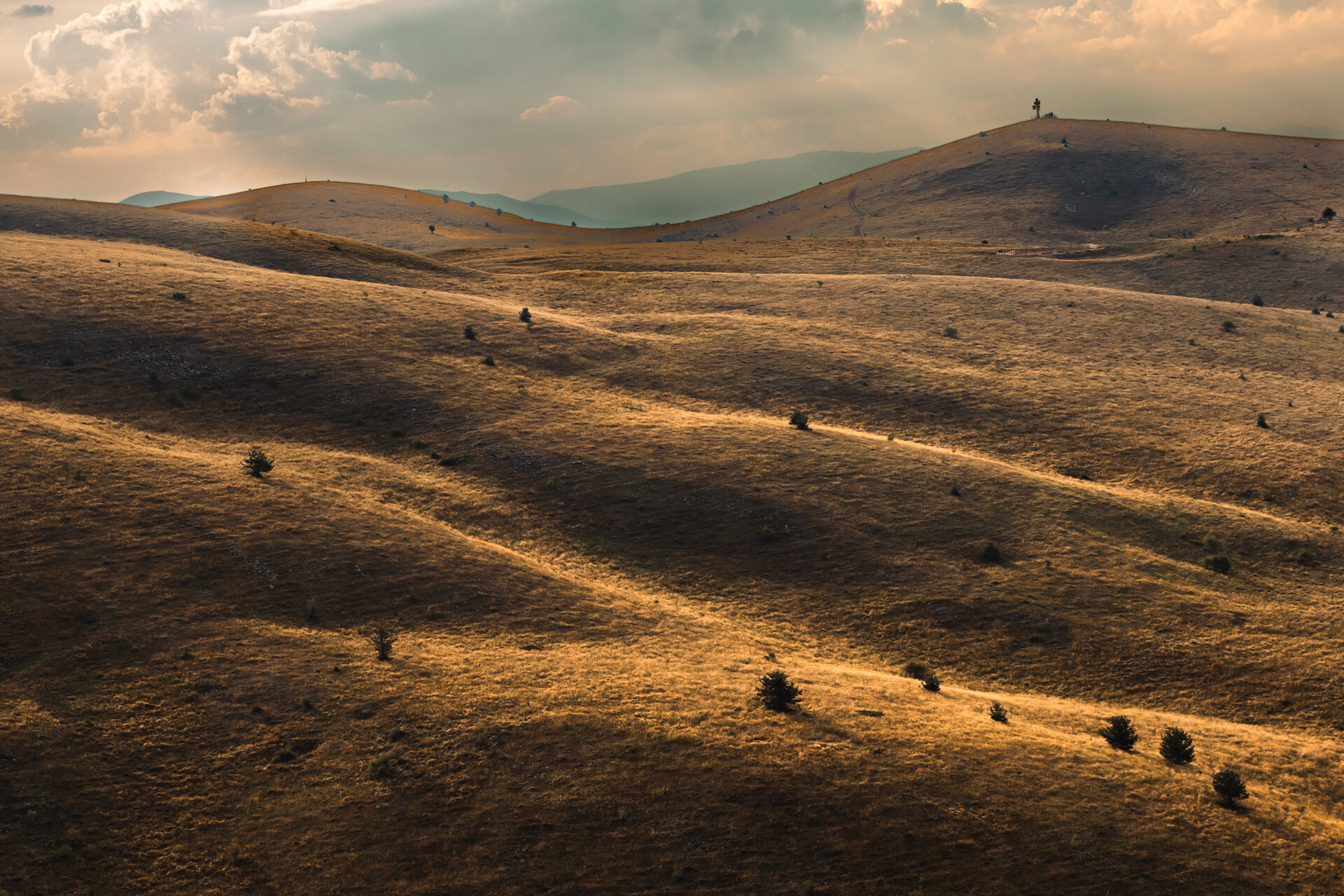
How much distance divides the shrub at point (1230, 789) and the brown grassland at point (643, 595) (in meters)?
0.36

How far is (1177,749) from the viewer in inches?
883

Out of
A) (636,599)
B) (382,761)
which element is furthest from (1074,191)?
(382,761)

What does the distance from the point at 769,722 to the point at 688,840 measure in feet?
17.2

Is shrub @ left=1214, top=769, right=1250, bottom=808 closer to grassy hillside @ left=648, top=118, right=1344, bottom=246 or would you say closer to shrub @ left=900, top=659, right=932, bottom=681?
shrub @ left=900, top=659, right=932, bottom=681

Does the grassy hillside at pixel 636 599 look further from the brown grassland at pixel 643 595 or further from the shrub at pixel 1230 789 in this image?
the shrub at pixel 1230 789

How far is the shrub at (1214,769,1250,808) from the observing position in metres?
20.1

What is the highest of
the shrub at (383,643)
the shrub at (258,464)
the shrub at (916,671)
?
the shrub at (258,464)

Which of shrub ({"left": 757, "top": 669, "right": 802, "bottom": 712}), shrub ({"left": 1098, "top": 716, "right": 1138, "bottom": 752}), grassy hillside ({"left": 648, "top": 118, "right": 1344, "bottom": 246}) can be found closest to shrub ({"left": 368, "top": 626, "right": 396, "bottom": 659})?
shrub ({"left": 757, "top": 669, "right": 802, "bottom": 712})

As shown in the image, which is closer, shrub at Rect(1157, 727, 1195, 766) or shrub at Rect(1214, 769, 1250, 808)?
shrub at Rect(1214, 769, 1250, 808)

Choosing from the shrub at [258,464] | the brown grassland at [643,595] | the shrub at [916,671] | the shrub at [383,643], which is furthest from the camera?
the shrub at [258,464]

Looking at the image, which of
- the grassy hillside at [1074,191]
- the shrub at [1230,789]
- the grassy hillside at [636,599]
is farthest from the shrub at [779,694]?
the grassy hillside at [1074,191]

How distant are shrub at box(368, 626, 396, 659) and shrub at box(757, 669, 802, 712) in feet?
39.8

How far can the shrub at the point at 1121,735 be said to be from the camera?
22.8m

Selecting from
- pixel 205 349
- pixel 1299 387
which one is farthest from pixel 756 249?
pixel 205 349
